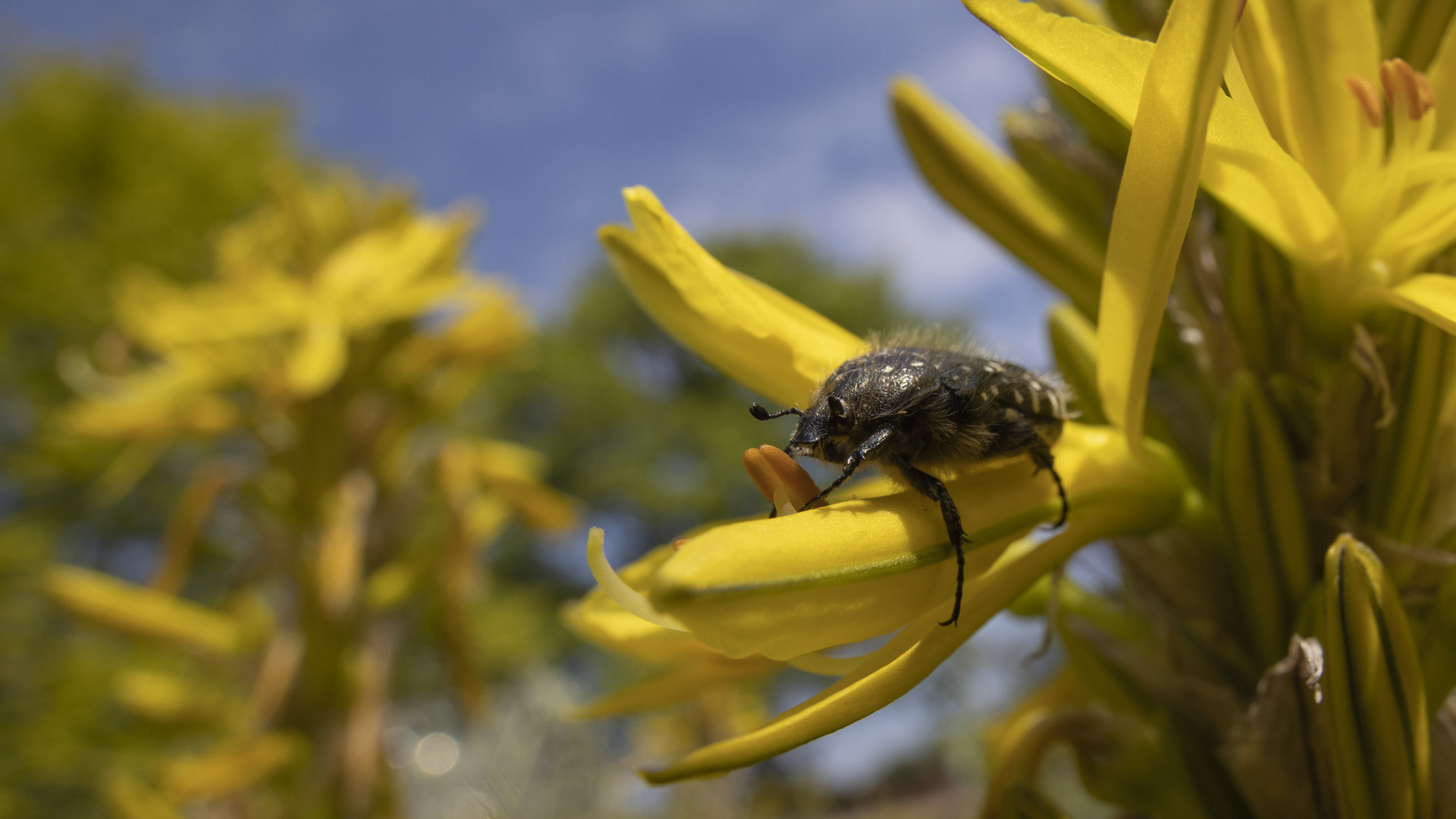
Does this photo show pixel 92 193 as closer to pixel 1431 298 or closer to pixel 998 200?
pixel 998 200

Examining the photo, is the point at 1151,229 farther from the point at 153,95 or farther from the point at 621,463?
the point at 621,463

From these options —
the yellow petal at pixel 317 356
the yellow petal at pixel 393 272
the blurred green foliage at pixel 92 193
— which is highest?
the blurred green foliage at pixel 92 193

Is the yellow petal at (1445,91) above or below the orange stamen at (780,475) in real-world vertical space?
above

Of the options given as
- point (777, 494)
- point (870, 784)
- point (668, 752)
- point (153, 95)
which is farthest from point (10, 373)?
point (870, 784)

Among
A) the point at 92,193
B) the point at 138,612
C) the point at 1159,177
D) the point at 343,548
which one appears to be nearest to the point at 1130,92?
the point at 1159,177

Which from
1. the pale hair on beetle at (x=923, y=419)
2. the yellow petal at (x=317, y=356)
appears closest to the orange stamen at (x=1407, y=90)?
the pale hair on beetle at (x=923, y=419)

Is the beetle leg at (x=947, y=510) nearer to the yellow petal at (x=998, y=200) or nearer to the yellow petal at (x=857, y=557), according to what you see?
the yellow petal at (x=857, y=557)
